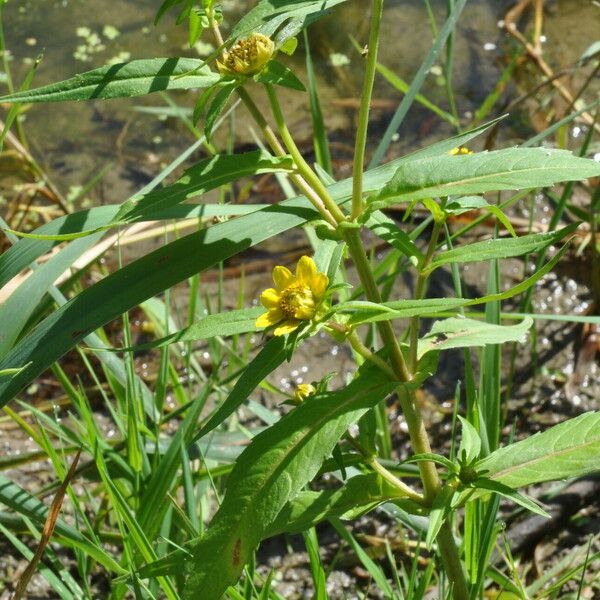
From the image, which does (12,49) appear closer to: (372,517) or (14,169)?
(14,169)

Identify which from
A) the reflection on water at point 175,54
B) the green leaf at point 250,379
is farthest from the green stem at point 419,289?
the reflection on water at point 175,54

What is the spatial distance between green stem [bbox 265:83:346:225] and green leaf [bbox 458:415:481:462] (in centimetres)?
41

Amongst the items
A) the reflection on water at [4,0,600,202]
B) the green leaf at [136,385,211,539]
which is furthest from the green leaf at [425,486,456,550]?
the reflection on water at [4,0,600,202]

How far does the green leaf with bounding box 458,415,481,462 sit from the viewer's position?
148 cm

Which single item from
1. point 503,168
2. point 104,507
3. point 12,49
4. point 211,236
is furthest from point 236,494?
point 12,49

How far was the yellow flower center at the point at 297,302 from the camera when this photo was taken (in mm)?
1223

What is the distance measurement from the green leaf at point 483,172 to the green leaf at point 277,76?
7.6 inches

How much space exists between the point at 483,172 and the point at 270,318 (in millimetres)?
346

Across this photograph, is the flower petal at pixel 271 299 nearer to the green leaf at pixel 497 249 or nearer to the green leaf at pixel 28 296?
the green leaf at pixel 497 249

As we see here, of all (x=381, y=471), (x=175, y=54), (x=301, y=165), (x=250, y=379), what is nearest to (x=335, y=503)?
(x=381, y=471)

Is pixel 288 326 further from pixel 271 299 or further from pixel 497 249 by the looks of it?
pixel 497 249

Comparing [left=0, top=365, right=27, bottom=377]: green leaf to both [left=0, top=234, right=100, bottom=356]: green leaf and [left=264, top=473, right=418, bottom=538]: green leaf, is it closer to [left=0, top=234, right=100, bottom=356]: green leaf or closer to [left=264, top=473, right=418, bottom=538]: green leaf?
[left=0, top=234, right=100, bottom=356]: green leaf

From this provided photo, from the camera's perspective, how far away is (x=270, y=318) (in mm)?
1254

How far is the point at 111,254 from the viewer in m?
3.33
